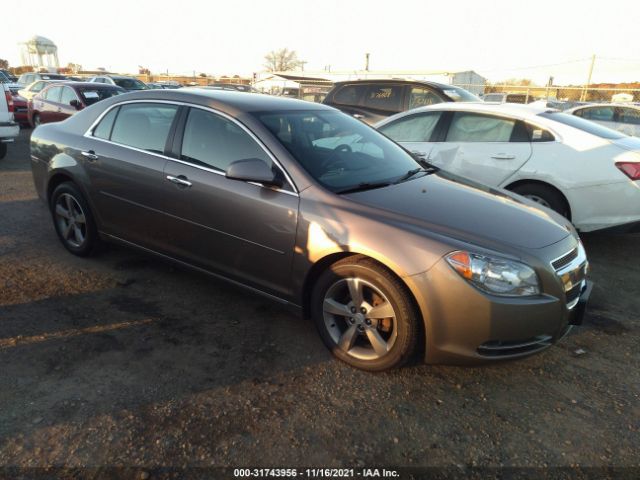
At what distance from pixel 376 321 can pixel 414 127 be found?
3929 mm

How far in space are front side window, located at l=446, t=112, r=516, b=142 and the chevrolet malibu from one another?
1903 millimetres

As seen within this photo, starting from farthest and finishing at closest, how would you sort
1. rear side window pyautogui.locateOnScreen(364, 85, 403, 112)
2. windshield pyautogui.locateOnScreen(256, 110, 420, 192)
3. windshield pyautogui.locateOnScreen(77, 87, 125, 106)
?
windshield pyautogui.locateOnScreen(77, 87, 125, 106), rear side window pyautogui.locateOnScreen(364, 85, 403, 112), windshield pyautogui.locateOnScreen(256, 110, 420, 192)

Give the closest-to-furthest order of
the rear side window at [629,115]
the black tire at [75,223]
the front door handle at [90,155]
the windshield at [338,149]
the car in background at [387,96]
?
1. the windshield at [338,149]
2. the front door handle at [90,155]
3. the black tire at [75,223]
4. the car in background at [387,96]
5. the rear side window at [629,115]

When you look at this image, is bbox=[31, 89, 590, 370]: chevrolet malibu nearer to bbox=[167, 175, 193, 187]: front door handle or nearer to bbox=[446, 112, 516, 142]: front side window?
bbox=[167, 175, 193, 187]: front door handle

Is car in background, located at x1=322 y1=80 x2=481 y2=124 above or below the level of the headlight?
above

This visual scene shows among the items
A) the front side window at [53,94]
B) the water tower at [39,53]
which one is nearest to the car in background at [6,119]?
the front side window at [53,94]

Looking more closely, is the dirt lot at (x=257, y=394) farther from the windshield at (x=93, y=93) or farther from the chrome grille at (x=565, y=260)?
the windshield at (x=93, y=93)

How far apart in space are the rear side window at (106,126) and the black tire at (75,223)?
0.57 meters

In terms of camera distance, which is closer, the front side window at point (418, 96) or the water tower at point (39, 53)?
the front side window at point (418, 96)

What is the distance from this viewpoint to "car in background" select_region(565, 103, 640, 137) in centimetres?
1151

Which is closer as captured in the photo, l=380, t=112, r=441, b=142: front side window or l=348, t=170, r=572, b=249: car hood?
l=348, t=170, r=572, b=249: car hood

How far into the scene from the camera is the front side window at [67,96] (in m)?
11.2

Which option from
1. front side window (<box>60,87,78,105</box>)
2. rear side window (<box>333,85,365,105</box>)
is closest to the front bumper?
rear side window (<box>333,85,365,105</box>)

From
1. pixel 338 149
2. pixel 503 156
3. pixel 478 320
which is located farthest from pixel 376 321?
pixel 503 156
